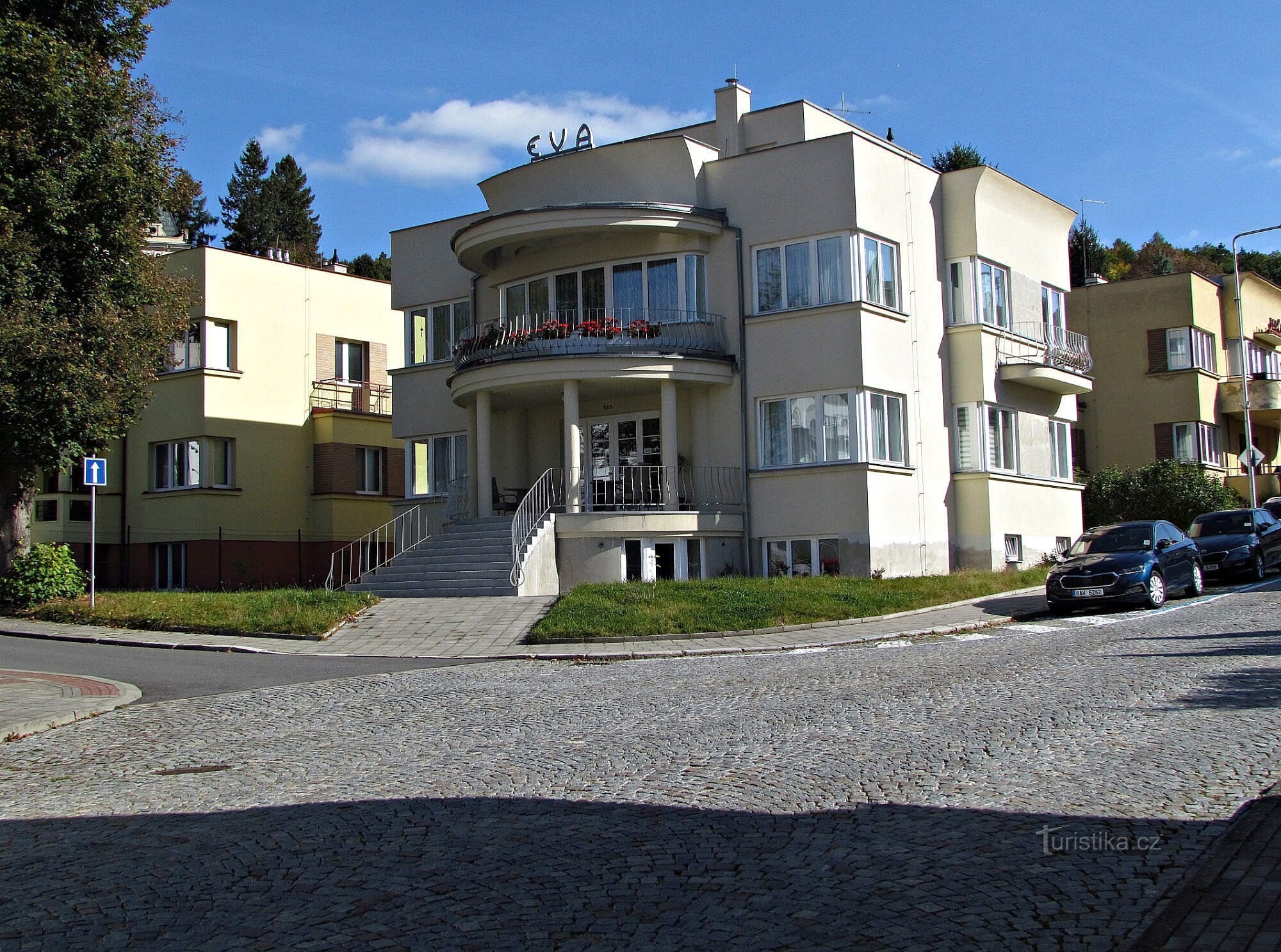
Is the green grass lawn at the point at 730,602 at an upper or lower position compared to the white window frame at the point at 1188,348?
lower

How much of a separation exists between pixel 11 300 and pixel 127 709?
13.3 metres

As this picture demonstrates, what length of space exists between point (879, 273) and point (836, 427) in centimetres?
355

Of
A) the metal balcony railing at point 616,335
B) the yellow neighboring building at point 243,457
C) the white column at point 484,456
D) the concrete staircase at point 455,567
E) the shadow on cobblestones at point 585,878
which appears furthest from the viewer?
the yellow neighboring building at point 243,457

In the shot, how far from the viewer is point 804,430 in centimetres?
2680

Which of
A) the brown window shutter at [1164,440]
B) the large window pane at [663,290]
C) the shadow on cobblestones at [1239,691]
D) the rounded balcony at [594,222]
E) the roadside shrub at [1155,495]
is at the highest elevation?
the rounded balcony at [594,222]

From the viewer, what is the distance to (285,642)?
1997cm

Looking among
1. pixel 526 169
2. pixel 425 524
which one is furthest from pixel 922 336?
pixel 425 524

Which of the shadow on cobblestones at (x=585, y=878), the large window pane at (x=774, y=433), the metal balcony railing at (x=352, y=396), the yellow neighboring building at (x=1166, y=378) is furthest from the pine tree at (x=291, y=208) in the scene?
the shadow on cobblestones at (x=585, y=878)

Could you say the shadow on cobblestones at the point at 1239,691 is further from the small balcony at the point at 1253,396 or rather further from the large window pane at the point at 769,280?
the small balcony at the point at 1253,396

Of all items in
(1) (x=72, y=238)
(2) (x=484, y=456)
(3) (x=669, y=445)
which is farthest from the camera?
(2) (x=484, y=456)

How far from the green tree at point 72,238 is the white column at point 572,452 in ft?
27.7

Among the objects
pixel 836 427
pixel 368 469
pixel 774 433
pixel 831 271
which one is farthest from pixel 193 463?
pixel 831 271

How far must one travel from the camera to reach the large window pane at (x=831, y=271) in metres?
26.6

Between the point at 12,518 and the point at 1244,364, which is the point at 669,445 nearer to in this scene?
the point at 12,518
